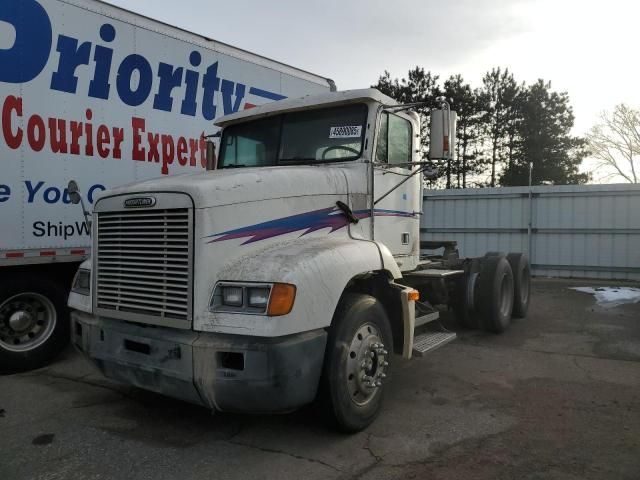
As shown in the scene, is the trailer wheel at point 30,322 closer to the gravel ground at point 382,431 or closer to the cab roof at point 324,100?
the gravel ground at point 382,431

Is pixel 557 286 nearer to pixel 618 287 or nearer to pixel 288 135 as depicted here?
pixel 618 287

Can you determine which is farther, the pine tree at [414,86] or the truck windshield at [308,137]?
the pine tree at [414,86]

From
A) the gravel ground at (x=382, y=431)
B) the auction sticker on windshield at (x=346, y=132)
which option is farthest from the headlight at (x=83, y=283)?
the auction sticker on windshield at (x=346, y=132)

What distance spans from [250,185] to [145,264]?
3.01 ft

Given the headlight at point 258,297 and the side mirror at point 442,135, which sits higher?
the side mirror at point 442,135

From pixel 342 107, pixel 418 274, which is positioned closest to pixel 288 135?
pixel 342 107

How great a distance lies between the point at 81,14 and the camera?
5645mm

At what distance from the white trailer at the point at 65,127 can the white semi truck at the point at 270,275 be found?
1641 millimetres

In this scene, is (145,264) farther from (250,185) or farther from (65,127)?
(65,127)

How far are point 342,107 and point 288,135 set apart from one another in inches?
22.3

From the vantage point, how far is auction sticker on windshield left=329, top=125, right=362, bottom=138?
473 centimetres

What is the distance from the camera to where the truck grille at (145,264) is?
3.46 metres

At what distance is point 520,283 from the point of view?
8.30 m

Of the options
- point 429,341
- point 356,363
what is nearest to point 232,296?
point 356,363
